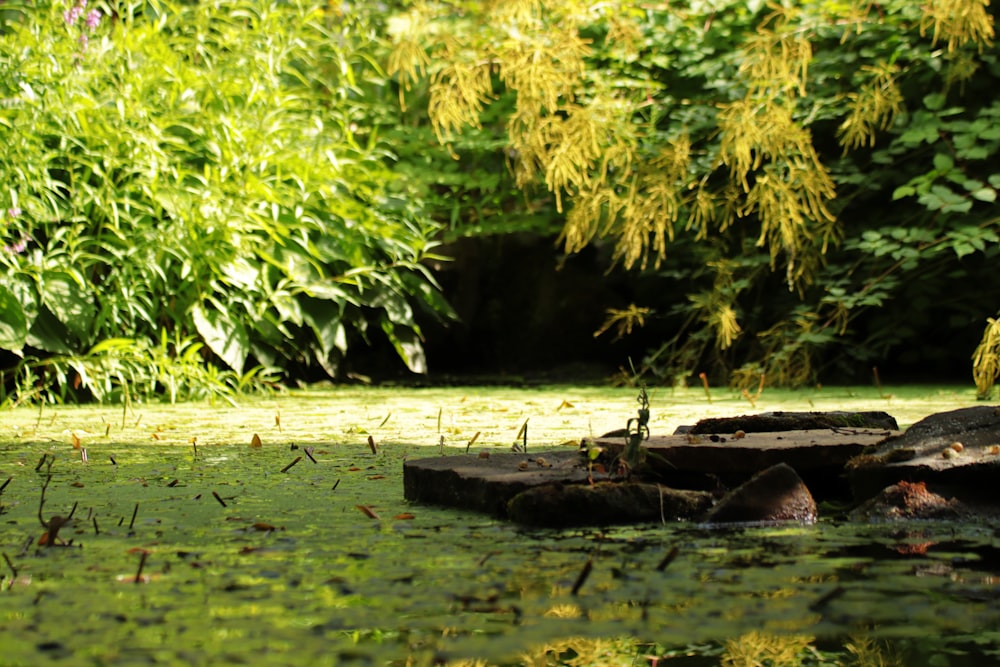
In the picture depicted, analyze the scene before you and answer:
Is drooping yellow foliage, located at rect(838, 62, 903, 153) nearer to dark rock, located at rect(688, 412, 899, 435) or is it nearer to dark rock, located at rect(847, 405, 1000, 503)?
dark rock, located at rect(688, 412, 899, 435)

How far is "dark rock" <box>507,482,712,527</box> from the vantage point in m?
1.83

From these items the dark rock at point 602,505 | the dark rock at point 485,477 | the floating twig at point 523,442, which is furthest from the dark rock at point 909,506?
the floating twig at point 523,442

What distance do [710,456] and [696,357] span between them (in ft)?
12.3

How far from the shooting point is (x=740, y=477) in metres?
2.11

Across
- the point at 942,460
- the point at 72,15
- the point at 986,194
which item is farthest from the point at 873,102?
the point at 942,460

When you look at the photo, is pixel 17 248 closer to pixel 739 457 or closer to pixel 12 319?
pixel 12 319

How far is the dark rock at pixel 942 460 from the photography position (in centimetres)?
192

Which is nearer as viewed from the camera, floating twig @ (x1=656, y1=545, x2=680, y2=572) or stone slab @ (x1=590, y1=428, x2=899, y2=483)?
floating twig @ (x1=656, y1=545, x2=680, y2=572)

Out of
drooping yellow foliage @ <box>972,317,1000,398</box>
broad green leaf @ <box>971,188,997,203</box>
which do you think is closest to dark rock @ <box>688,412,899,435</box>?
drooping yellow foliage @ <box>972,317,1000,398</box>

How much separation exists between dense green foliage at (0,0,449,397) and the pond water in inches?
97.0

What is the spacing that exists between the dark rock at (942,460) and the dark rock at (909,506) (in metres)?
0.04

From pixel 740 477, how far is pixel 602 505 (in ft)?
1.25

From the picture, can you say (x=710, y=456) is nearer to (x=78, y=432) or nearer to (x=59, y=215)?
(x=78, y=432)

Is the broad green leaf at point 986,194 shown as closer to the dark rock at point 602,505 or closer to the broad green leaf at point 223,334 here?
the broad green leaf at point 223,334
